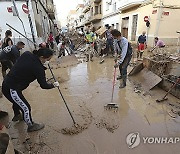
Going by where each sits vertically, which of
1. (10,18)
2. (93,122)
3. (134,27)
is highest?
(10,18)

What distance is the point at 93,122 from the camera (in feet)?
11.4

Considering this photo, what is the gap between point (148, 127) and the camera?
3268mm

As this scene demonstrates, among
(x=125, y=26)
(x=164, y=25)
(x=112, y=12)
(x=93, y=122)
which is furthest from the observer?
(x=112, y=12)

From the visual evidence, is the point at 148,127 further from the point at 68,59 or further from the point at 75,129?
the point at 68,59

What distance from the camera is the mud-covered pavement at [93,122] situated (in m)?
2.76

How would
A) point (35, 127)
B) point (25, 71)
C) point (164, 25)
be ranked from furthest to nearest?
point (164, 25), point (35, 127), point (25, 71)

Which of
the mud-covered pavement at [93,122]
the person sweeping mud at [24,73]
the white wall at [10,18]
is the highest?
the white wall at [10,18]

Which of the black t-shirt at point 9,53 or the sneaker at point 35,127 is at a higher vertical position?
the black t-shirt at point 9,53

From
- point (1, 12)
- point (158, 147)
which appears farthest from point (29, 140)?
point (1, 12)

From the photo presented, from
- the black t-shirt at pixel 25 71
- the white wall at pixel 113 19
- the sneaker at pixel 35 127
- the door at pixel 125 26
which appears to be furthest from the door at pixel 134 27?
the black t-shirt at pixel 25 71

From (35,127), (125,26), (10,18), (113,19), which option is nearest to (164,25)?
(125,26)

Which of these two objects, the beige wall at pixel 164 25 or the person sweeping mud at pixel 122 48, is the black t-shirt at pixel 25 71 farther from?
the beige wall at pixel 164 25

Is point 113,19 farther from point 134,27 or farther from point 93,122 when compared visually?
point 93,122

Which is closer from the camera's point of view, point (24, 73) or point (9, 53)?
point (24, 73)
